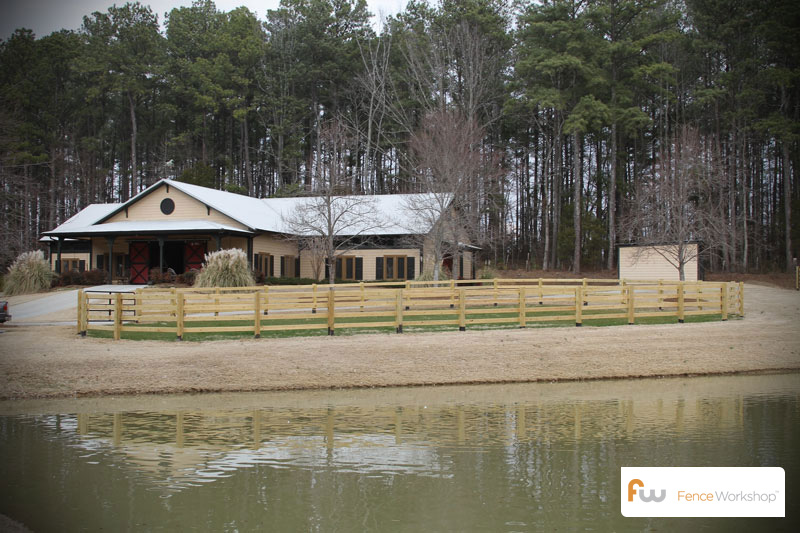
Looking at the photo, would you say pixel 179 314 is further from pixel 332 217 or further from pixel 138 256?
pixel 138 256

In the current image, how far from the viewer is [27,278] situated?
109 feet

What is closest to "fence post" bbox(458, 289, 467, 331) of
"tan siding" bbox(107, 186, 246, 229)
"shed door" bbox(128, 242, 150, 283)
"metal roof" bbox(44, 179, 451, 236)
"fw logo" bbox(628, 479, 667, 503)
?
"fw logo" bbox(628, 479, 667, 503)

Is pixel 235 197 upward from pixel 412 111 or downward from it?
downward

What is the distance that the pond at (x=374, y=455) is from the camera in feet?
21.5

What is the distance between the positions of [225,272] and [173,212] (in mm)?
13429

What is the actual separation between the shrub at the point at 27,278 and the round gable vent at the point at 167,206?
278 inches

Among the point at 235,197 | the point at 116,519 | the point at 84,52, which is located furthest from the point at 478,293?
the point at 84,52

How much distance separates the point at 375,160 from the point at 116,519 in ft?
176

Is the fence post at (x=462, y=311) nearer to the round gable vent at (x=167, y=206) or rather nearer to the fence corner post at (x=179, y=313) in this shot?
the fence corner post at (x=179, y=313)

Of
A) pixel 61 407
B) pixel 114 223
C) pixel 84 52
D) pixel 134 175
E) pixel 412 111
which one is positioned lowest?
pixel 61 407

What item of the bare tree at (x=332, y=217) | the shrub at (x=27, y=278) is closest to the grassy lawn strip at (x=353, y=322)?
the bare tree at (x=332, y=217)

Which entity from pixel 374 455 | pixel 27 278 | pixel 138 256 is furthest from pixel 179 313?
pixel 138 256

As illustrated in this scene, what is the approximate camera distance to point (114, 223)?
127ft

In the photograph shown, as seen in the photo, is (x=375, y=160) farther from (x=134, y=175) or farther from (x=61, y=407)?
(x=61, y=407)
